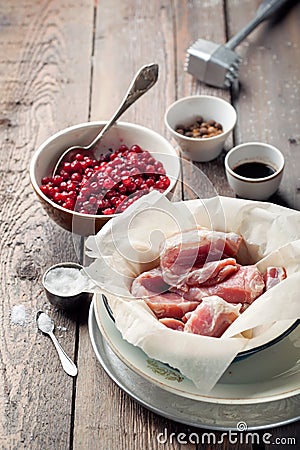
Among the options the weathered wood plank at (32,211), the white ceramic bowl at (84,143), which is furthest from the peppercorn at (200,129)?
the weathered wood plank at (32,211)

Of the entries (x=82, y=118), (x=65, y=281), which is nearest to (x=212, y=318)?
(x=65, y=281)

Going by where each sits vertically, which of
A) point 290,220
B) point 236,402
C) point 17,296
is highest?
point 290,220

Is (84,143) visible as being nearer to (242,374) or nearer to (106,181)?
(106,181)

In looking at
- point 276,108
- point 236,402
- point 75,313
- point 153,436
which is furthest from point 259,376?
point 276,108

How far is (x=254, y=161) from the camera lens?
1.56 meters

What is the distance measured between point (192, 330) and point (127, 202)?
1.18ft

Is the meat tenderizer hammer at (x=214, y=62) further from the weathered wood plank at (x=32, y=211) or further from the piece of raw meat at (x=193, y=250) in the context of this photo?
the piece of raw meat at (x=193, y=250)

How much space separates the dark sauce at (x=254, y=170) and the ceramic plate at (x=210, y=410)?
21.9 inches

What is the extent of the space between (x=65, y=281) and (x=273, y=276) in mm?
383

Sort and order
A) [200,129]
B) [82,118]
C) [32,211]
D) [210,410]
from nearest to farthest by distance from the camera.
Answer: [210,410] → [32,211] → [200,129] → [82,118]

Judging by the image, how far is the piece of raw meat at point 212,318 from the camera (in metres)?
1.11

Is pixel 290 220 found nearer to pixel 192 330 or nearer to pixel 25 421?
pixel 192 330

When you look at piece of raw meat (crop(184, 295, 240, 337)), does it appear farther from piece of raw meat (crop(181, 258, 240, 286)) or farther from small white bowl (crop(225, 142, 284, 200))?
small white bowl (crop(225, 142, 284, 200))

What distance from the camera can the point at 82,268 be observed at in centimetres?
131
